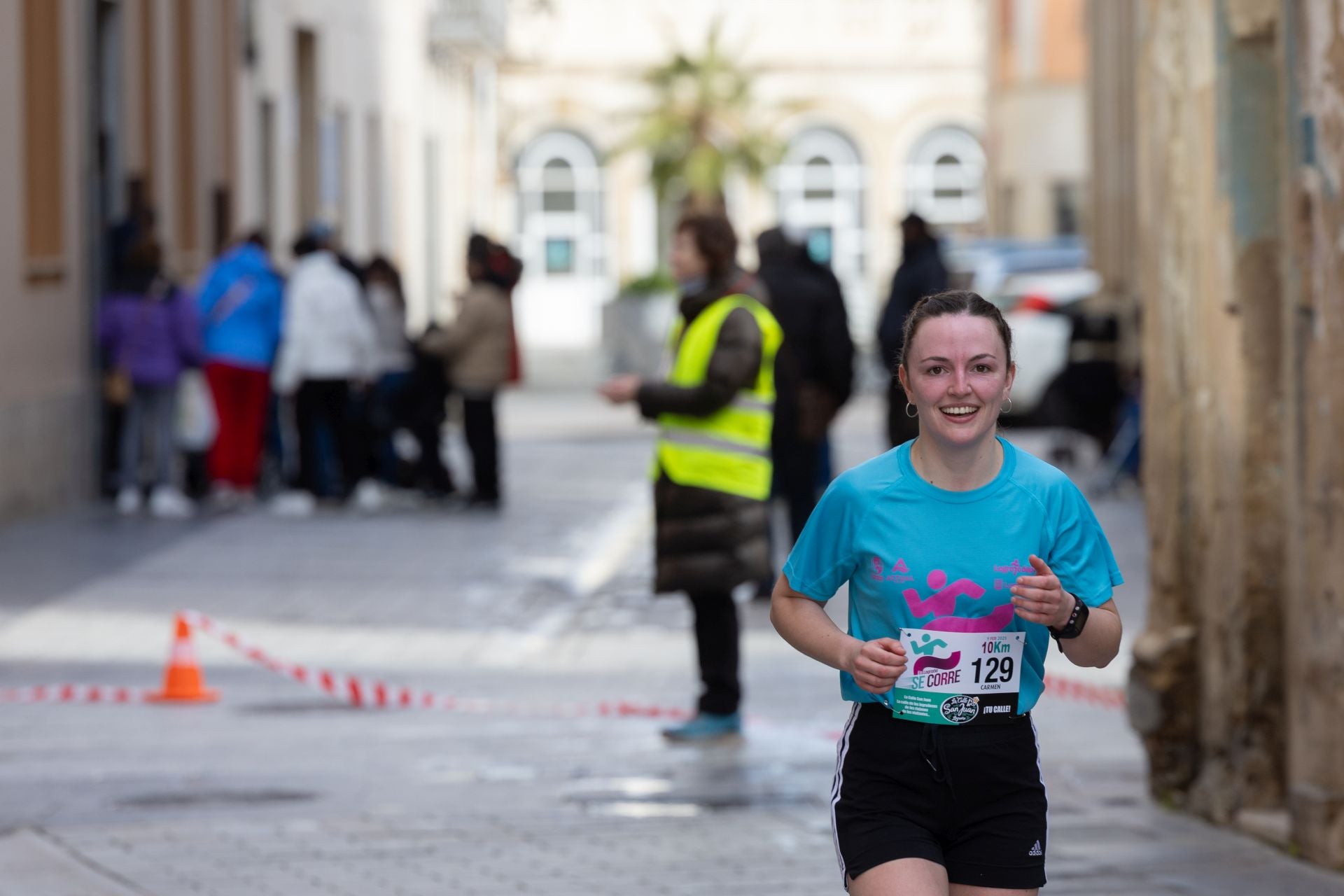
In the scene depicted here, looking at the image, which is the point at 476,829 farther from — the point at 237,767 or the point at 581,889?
the point at 237,767

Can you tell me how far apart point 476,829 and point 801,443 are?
6.64 meters

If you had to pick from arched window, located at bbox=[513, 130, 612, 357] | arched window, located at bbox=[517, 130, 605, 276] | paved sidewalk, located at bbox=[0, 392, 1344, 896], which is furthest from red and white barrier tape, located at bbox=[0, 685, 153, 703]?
arched window, located at bbox=[517, 130, 605, 276]

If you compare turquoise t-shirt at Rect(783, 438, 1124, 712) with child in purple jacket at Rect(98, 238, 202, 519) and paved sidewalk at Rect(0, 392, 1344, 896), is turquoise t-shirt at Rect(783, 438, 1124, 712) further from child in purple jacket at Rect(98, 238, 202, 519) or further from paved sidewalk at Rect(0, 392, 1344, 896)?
child in purple jacket at Rect(98, 238, 202, 519)

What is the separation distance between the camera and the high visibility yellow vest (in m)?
8.99

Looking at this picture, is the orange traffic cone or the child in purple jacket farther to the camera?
the child in purple jacket

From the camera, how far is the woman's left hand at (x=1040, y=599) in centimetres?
407

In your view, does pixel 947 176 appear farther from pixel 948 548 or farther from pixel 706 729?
pixel 948 548

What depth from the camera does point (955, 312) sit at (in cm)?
426

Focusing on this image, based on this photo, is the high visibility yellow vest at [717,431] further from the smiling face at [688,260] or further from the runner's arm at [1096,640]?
the runner's arm at [1096,640]

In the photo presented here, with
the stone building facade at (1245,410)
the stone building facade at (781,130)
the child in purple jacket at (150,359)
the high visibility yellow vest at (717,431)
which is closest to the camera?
the stone building facade at (1245,410)

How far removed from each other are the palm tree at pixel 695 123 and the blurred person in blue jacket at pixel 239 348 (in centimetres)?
3539

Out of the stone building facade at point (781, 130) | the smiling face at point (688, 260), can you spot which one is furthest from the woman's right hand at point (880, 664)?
the stone building facade at point (781, 130)

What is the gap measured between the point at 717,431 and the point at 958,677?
15.8 feet

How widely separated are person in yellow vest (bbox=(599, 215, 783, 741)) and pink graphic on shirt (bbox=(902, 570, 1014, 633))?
4636 millimetres
